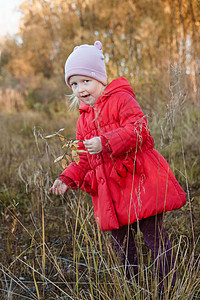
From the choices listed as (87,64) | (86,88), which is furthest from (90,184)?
(87,64)

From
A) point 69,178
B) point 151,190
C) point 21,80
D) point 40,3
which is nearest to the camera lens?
point 151,190

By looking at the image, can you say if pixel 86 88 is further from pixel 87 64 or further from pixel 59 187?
pixel 59 187

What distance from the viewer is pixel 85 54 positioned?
145 cm

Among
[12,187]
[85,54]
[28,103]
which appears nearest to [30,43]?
[28,103]

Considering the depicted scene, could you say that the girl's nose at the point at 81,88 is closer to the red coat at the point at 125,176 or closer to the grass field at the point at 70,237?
the red coat at the point at 125,176

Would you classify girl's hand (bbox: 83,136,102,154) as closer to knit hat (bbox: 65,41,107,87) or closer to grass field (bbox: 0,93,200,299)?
grass field (bbox: 0,93,200,299)

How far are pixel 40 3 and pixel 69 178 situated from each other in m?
8.48

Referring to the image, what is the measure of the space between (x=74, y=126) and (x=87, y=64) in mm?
2071

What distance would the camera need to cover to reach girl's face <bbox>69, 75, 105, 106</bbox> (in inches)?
55.6

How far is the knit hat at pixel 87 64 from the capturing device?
4.60 feet

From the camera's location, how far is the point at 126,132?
1.25 m

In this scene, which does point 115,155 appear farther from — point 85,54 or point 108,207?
point 85,54

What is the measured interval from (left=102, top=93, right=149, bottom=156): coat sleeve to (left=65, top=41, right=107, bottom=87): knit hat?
18 centimetres

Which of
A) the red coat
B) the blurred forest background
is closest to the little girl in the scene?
the red coat
